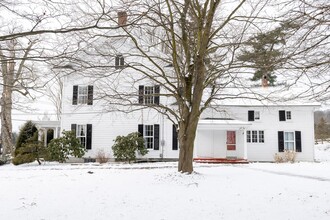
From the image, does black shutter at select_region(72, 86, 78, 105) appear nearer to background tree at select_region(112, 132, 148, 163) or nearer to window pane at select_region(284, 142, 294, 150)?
background tree at select_region(112, 132, 148, 163)

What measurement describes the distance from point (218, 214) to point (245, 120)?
1652 centimetres

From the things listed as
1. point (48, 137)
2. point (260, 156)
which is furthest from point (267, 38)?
point (48, 137)

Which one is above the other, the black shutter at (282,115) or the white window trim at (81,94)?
the white window trim at (81,94)

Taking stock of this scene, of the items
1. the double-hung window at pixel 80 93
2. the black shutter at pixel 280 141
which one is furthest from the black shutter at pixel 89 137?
the black shutter at pixel 280 141

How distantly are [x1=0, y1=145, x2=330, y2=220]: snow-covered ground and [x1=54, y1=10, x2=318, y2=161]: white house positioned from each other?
9563 mm

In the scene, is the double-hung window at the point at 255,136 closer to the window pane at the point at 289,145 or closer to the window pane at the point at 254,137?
the window pane at the point at 254,137

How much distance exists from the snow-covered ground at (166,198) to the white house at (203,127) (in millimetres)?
9563

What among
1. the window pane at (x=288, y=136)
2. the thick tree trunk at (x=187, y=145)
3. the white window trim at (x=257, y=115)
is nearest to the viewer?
the thick tree trunk at (x=187, y=145)

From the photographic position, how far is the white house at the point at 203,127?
2088 cm

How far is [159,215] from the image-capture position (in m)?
6.37

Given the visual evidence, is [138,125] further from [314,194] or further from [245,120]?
[314,194]

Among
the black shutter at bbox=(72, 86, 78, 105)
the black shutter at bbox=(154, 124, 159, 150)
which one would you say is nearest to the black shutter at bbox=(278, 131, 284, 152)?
the black shutter at bbox=(154, 124, 159, 150)

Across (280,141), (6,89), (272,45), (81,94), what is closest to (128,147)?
(81,94)

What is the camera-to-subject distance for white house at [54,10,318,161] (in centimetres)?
2088
